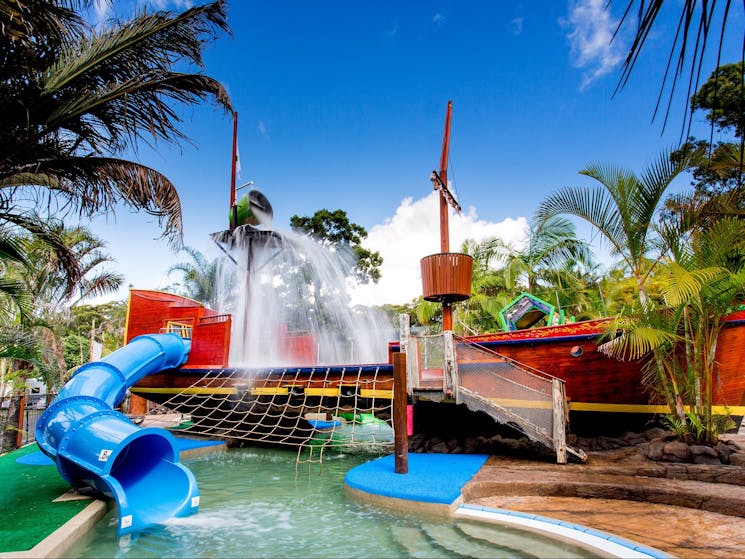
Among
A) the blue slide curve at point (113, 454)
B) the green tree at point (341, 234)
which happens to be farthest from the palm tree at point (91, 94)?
the green tree at point (341, 234)

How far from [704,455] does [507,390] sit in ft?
9.68

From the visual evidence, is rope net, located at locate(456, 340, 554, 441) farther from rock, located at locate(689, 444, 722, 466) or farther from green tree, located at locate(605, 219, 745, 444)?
rock, located at locate(689, 444, 722, 466)

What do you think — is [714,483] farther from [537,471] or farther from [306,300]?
[306,300]

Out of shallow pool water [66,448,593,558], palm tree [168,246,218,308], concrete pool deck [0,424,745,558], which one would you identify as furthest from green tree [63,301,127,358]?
concrete pool deck [0,424,745,558]

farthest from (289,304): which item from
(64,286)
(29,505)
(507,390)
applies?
(29,505)

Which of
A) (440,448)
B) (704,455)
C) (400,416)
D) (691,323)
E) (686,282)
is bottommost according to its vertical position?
(440,448)

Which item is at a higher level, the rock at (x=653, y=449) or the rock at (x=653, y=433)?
the rock at (x=653, y=433)

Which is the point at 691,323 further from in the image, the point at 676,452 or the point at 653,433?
the point at 653,433

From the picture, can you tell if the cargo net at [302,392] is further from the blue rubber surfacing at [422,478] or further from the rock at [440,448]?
the blue rubber surfacing at [422,478]

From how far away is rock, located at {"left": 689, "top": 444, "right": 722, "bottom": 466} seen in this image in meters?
7.10

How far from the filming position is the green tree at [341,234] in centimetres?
2533

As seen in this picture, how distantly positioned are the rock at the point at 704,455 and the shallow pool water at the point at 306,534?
3.57 meters

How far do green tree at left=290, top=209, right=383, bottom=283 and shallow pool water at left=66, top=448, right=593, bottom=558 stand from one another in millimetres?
17956

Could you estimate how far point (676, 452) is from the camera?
740 cm
